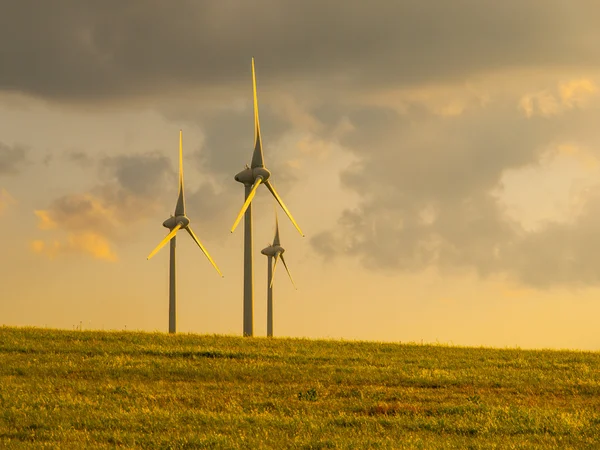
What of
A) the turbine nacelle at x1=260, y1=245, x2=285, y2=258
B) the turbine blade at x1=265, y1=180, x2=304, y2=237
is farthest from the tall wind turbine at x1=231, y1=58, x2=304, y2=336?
the turbine nacelle at x1=260, y1=245, x2=285, y2=258

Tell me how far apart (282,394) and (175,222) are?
134 feet

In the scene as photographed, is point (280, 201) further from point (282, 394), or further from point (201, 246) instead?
point (282, 394)

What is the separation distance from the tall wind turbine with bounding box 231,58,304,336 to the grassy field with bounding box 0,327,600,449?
8791mm

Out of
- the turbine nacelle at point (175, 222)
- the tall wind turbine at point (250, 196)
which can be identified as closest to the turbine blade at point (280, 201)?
the tall wind turbine at point (250, 196)

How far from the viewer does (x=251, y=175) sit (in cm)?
5828

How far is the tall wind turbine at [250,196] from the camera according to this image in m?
51.5

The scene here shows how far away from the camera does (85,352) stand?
119 ft

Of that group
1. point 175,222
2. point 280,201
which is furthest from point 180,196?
point 280,201

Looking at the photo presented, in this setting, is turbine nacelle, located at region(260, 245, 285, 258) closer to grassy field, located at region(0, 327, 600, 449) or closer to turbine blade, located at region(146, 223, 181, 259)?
turbine blade, located at region(146, 223, 181, 259)

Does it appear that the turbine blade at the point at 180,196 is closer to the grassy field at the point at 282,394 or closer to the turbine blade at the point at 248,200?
the turbine blade at the point at 248,200

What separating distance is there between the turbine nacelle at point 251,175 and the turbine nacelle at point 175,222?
9.70 meters

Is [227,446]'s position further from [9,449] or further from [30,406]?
[30,406]

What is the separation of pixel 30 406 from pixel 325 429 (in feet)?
26.7

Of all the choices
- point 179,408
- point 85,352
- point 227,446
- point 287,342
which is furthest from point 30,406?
point 287,342
